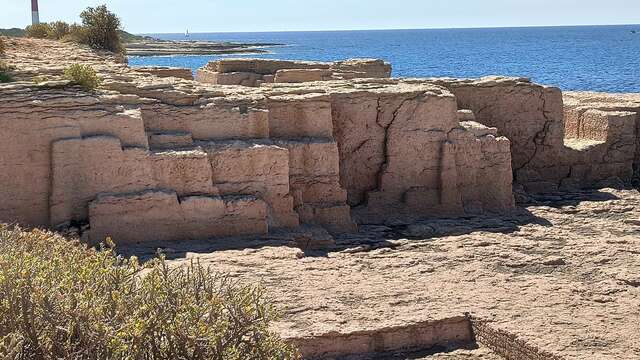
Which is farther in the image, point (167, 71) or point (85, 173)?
point (167, 71)

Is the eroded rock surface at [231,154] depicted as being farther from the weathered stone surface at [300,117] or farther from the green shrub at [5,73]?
the green shrub at [5,73]

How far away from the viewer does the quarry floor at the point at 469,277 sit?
275 inches

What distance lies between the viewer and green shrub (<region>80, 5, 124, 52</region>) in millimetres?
21156

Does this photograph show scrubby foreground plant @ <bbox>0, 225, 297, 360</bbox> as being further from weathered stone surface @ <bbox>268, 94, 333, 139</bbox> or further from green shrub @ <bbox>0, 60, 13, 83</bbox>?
weathered stone surface @ <bbox>268, 94, 333, 139</bbox>

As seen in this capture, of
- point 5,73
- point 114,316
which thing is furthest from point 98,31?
point 114,316

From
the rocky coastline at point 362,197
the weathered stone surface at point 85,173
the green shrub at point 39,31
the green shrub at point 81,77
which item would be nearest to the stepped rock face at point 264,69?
the rocky coastline at point 362,197

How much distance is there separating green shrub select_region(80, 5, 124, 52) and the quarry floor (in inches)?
492

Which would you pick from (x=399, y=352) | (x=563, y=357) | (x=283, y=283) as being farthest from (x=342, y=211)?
(x=563, y=357)

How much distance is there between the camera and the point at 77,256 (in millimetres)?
5816

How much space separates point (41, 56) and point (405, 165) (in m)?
6.81

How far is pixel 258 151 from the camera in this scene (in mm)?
10281

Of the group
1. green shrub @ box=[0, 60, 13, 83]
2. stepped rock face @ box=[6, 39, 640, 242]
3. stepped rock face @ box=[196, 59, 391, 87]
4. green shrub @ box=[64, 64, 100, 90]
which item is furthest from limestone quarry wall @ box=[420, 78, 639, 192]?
green shrub @ box=[0, 60, 13, 83]

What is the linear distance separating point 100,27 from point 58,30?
2.43 m

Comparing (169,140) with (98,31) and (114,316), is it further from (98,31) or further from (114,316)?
(98,31)
